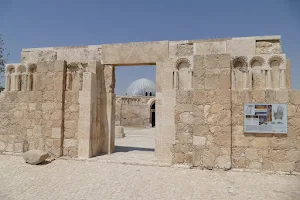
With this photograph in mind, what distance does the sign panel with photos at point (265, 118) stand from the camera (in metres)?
5.40

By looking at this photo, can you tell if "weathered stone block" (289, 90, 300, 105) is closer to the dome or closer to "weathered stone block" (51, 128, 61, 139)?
"weathered stone block" (51, 128, 61, 139)

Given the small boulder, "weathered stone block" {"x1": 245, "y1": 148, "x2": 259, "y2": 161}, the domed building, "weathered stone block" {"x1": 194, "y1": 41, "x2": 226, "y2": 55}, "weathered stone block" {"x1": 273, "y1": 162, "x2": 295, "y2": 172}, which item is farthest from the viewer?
the domed building

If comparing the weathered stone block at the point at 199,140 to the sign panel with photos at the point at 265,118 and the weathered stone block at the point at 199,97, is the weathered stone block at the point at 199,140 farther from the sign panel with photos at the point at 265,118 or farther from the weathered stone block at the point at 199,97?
the sign panel with photos at the point at 265,118

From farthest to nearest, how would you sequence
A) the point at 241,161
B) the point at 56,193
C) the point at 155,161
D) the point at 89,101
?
the point at 89,101, the point at 155,161, the point at 241,161, the point at 56,193

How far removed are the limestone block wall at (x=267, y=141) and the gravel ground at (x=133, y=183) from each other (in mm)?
317

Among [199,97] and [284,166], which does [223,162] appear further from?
[199,97]

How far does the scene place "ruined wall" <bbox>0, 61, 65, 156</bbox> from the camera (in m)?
6.74

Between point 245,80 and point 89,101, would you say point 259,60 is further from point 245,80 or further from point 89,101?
point 89,101

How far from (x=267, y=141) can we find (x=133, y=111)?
20.3 meters

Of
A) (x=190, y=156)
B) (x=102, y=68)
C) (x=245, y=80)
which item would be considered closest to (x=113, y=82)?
(x=102, y=68)

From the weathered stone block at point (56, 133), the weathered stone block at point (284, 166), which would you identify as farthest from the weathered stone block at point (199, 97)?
the weathered stone block at point (56, 133)

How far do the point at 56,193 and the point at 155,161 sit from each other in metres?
2.59

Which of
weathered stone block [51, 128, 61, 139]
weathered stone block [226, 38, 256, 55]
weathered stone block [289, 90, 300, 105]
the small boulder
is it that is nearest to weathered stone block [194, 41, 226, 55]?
weathered stone block [226, 38, 256, 55]

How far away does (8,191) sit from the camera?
14.2 feet
